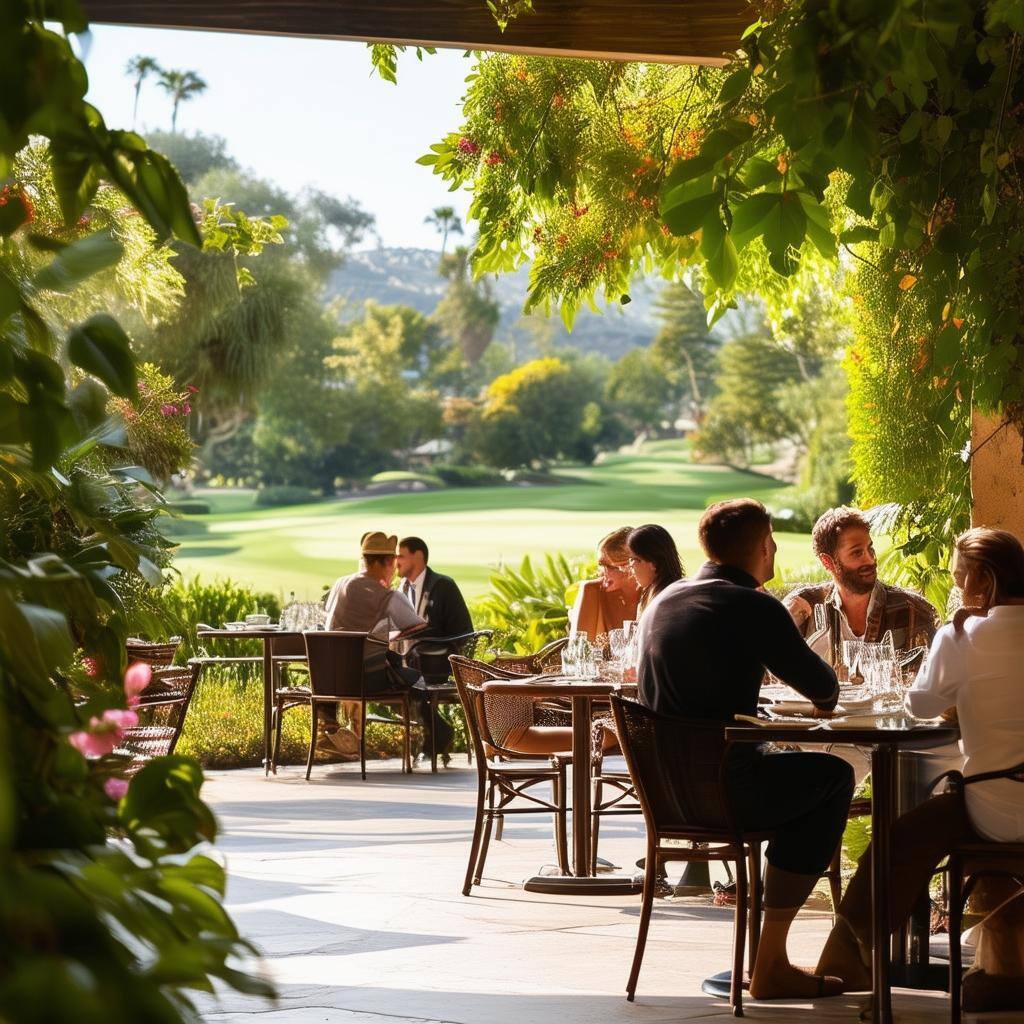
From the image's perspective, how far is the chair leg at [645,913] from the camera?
4117 millimetres

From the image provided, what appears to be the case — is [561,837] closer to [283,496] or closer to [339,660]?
[339,660]

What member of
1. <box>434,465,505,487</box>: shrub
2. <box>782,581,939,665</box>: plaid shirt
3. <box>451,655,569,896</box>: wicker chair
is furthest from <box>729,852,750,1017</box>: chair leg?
<box>434,465,505,487</box>: shrub

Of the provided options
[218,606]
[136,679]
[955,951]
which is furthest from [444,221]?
[136,679]

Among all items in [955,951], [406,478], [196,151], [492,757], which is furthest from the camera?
[406,478]

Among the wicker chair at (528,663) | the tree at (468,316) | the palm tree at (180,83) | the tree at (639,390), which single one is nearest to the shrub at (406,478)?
the tree at (639,390)

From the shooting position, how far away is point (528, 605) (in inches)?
476

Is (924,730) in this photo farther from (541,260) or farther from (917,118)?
(541,260)

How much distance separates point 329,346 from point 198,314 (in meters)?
45.7

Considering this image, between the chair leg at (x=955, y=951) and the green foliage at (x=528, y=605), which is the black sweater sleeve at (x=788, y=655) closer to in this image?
the chair leg at (x=955, y=951)

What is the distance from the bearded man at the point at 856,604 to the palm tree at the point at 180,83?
43.1 meters

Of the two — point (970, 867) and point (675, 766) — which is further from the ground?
point (675, 766)

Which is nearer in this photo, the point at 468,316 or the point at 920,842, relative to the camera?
the point at 920,842

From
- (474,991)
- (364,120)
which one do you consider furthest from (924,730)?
(364,120)

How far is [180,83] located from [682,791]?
152ft
